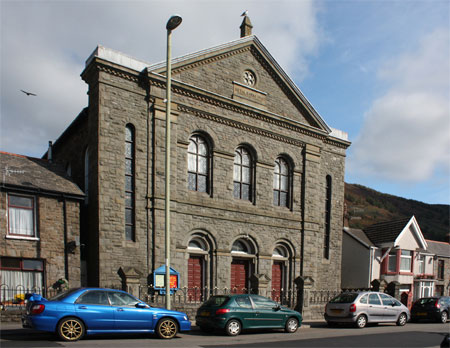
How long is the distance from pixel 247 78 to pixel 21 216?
525 inches

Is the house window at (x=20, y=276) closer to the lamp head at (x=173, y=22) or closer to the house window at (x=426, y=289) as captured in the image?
the lamp head at (x=173, y=22)

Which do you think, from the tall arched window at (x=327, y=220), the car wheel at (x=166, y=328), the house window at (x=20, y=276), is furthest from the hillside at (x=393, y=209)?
the car wheel at (x=166, y=328)

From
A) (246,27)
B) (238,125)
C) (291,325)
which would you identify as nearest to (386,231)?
(238,125)

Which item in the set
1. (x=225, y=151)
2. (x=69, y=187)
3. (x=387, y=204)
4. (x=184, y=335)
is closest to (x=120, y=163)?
(x=69, y=187)

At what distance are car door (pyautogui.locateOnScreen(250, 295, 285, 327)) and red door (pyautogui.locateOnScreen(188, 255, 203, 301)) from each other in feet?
18.6

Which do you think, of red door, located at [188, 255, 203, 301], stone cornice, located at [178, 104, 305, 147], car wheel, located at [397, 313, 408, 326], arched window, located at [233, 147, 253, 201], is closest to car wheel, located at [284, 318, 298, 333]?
red door, located at [188, 255, 203, 301]

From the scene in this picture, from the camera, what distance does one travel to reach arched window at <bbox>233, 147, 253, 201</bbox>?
73.5ft

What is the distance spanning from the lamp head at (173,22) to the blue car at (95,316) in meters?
8.41

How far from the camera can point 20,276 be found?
1595 cm

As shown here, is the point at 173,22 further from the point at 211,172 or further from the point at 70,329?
the point at 70,329

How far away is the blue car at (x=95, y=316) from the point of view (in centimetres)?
1049

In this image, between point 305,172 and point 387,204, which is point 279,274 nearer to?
point 305,172

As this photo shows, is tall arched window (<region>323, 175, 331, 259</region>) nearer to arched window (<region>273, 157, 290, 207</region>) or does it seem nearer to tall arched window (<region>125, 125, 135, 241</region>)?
arched window (<region>273, 157, 290, 207</region>)

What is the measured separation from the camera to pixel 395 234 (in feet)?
104
